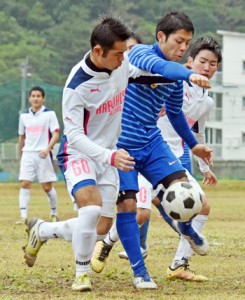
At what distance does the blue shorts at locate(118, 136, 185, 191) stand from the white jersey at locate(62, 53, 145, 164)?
34 cm

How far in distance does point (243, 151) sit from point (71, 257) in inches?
1243

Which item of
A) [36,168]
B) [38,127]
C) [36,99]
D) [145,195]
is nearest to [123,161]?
[145,195]

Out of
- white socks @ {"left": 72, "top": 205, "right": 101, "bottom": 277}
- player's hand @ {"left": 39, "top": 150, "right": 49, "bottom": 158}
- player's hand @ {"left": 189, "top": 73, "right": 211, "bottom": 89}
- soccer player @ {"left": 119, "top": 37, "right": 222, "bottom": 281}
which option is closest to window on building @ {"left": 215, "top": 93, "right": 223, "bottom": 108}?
player's hand @ {"left": 39, "top": 150, "right": 49, "bottom": 158}

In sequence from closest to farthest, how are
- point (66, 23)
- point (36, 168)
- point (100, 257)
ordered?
point (100, 257)
point (36, 168)
point (66, 23)

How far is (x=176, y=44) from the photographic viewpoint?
293 inches

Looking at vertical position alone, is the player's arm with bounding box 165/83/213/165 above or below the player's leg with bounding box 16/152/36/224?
above

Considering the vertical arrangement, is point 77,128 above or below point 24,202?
above

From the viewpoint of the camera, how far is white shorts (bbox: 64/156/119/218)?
706 centimetres

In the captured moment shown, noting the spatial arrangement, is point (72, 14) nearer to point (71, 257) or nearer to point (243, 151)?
point (243, 151)

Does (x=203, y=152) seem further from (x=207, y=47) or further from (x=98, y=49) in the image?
(x=98, y=49)

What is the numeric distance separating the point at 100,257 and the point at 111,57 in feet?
6.08

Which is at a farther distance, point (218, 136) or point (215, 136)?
point (218, 136)

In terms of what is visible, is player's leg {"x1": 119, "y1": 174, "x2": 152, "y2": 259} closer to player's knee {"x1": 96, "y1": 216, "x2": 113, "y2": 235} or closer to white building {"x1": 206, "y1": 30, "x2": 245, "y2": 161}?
player's knee {"x1": 96, "y1": 216, "x2": 113, "y2": 235}

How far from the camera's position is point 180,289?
7.22m
